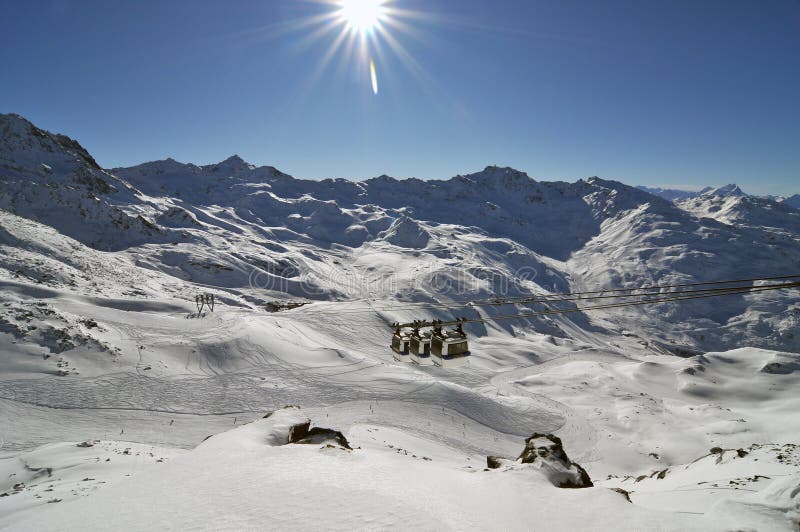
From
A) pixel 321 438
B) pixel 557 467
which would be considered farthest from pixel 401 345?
pixel 557 467

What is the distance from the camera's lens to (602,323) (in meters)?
151

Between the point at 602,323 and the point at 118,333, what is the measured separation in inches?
6334

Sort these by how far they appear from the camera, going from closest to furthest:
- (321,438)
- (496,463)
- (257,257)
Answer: (321,438), (496,463), (257,257)

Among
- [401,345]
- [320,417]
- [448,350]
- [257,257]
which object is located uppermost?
[257,257]

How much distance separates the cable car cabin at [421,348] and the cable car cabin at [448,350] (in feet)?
0.90

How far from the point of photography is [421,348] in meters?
14.0

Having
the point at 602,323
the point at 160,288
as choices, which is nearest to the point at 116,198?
the point at 160,288

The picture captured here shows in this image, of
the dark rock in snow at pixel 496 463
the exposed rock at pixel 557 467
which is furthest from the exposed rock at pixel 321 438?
the exposed rock at pixel 557 467

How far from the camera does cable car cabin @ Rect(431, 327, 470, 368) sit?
1329 centimetres

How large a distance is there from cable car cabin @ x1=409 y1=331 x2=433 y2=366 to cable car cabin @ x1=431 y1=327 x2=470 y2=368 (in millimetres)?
275

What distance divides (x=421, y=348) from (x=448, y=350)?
1.16m

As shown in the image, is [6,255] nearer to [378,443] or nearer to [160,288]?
[160,288]

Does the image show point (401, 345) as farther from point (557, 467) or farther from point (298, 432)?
point (557, 467)

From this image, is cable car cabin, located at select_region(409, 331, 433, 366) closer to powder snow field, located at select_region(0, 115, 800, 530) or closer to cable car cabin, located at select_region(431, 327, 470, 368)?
cable car cabin, located at select_region(431, 327, 470, 368)
